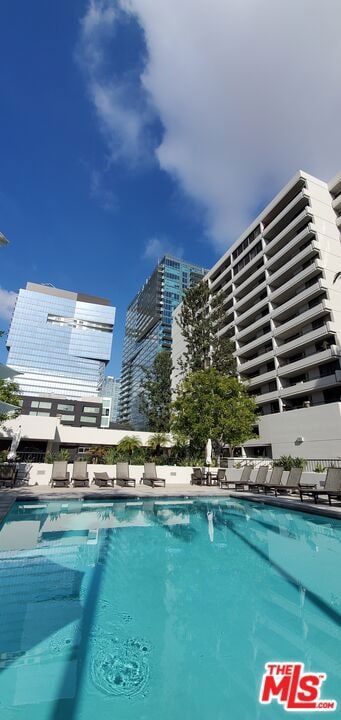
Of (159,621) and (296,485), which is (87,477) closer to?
(296,485)

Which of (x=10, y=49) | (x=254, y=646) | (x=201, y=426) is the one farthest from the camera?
(x=201, y=426)

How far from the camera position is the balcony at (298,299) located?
29695 mm

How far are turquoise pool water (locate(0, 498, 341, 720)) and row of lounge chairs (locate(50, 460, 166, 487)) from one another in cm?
865

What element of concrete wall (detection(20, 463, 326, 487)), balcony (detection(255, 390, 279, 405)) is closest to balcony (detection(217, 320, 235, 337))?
balcony (detection(255, 390, 279, 405))

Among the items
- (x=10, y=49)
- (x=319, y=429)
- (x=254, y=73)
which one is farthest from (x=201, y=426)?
(x=10, y=49)

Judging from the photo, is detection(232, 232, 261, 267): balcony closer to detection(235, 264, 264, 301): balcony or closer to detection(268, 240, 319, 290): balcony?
detection(235, 264, 264, 301): balcony

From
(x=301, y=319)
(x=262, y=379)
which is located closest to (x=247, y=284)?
(x=301, y=319)

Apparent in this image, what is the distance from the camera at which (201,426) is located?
22.2 m

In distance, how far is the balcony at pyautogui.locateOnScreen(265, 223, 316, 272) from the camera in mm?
31708

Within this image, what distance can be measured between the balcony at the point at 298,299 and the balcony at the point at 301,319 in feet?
3.85

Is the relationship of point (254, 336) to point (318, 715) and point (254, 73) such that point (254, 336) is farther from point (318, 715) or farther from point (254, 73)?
point (318, 715)

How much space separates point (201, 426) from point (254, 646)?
1877cm

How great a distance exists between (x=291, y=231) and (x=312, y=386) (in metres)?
17.5

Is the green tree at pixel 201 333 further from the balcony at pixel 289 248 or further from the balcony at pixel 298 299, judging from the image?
the balcony at pixel 289 248
